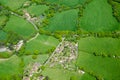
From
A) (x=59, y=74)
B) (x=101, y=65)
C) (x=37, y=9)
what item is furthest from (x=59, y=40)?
(x=37, y=9)

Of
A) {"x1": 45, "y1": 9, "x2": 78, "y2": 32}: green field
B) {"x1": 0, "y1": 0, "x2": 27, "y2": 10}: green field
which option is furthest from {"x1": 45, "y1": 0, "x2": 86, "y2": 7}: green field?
{"x1": 0, "y1": 0, "x2": 27, "y2": 10}: green field

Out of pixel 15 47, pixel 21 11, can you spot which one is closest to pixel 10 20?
pixel 21 11

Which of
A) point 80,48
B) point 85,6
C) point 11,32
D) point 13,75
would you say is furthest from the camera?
point 85,6

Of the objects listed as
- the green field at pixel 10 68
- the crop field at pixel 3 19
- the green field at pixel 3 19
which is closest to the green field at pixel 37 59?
the green field at pixel 10 68

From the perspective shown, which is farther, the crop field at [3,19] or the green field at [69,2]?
the green field at [69,2]

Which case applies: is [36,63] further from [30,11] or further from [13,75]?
[30,11]

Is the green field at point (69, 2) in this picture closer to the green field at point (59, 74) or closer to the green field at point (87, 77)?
the green field at point (59, 74)
